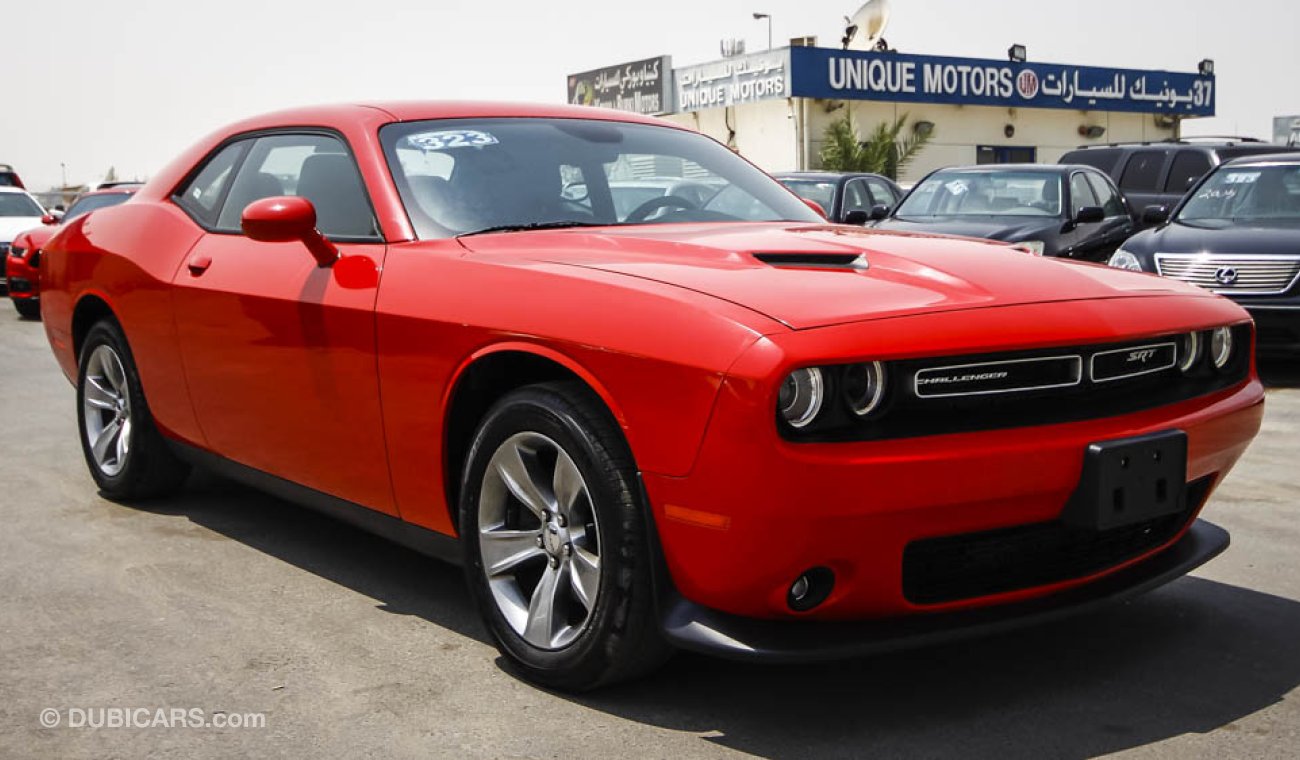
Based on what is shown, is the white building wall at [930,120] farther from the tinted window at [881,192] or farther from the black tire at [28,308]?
the black tire at [28,308]

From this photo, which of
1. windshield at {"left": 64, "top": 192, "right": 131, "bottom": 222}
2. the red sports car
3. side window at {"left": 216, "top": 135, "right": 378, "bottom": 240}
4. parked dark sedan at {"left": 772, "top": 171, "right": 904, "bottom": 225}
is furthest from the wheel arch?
windshield at {"left": 64, "top": 192, "right": 131, "bottom": 222}

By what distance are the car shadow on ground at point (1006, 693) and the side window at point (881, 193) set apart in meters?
13.6

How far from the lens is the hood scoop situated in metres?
3.61

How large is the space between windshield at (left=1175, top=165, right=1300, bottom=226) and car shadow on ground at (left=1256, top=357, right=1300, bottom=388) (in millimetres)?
1026

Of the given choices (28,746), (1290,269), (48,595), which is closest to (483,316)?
(28,746)

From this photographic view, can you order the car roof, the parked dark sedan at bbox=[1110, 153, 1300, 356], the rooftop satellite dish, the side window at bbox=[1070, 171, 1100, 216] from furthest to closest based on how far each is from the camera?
the rooftop satellite dish → the side window at bbox=[1070, 171, 1100, 216] → the car roof → the parked dark sedan at bbox=[1110, 153, 1300, 356]

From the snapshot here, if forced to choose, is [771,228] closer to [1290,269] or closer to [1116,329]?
[1116,329]

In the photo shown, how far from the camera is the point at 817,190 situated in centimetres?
1648

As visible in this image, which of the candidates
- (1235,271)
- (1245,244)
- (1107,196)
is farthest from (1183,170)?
(1235,271)

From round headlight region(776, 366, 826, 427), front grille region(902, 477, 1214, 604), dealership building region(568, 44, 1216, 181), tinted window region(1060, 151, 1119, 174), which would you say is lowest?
front grille region(902, 477, 1214, 604)

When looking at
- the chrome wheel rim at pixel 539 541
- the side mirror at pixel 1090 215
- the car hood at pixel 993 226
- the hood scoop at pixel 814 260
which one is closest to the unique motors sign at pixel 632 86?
the car hood at pixel 993 226

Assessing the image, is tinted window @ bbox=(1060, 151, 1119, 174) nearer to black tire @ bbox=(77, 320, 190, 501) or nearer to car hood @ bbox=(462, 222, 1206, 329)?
black tire @ bbox=(77, 320, 190, 501)

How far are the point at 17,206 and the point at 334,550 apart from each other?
1701 cm

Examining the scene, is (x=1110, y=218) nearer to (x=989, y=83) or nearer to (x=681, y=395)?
(x=681, y=395)
